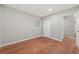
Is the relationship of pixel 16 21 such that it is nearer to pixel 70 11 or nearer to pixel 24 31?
pixel 24 31

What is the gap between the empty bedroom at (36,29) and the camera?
2841 millimetres

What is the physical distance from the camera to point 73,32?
19.5 ft

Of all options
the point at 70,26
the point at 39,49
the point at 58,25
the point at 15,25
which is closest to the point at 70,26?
the point at 70,26

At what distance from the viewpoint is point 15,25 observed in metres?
3.72

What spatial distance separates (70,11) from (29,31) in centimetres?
315

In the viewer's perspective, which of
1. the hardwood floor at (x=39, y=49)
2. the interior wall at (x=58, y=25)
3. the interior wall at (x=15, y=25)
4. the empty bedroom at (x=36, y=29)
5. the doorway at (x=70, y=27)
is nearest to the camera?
the hardwood floor at (x=39, y=49)

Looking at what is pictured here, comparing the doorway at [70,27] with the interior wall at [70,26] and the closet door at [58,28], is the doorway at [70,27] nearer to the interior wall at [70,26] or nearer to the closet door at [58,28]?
the interior wall at [70,26]

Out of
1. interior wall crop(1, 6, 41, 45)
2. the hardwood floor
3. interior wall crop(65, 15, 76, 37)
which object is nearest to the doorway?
interior wall crop(65, 15, 76, 37)

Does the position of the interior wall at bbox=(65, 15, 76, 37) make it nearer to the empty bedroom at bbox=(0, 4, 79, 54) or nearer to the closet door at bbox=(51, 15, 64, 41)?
the empty bedroom at bbox=(0, 4, 79, 54)

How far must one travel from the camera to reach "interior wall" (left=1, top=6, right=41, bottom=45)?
317 cm

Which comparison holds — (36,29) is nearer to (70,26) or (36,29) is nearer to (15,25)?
(15,25)

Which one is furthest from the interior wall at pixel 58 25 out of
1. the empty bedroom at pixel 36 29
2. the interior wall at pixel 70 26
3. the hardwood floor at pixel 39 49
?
the interior wall at pixel 70 26

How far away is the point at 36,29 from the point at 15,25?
249 cm

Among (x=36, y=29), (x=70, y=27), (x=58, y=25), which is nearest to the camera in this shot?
(x=58, y=25)
